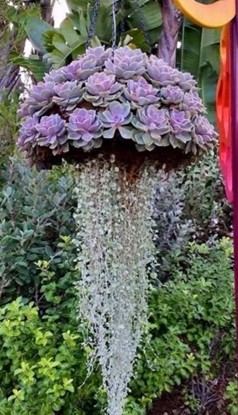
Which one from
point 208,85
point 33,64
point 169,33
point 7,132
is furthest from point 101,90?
point 208,85

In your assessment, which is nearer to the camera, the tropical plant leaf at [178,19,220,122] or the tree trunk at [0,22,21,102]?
the tree trunk at [0,22,21,102]

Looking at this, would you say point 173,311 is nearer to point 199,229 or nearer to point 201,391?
point 201,391

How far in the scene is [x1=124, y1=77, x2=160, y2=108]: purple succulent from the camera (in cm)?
97

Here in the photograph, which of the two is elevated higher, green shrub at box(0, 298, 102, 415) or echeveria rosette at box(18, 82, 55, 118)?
echeveria rosette at box(18, 82, 55, 118)

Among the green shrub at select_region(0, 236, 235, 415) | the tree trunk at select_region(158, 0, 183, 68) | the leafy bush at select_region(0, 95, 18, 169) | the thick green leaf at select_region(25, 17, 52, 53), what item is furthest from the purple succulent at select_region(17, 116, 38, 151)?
the thick green leaf at select_region(25, 17, 52, 53)

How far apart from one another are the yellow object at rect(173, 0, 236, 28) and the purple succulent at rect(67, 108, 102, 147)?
10.4 inches

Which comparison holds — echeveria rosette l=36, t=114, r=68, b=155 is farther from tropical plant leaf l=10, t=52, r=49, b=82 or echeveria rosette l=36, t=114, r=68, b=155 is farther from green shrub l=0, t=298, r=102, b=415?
tropical plant leaf l=10, t=52, r=49, b=82

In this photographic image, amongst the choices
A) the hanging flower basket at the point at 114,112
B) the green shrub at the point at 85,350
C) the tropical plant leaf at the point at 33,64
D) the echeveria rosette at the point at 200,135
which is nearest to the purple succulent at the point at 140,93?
the hanging flower basket at the point at 114,112

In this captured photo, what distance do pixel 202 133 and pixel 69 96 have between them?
1.01 feet

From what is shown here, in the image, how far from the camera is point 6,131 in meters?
2.30

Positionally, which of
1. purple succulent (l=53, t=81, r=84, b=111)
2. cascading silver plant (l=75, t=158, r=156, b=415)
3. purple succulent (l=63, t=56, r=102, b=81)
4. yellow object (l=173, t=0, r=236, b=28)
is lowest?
cascading silver plant (l=75, t=158, r=156, b=415)

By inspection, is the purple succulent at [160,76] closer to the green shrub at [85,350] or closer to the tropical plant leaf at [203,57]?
the green shrub at [85,350]

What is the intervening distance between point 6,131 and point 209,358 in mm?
1398

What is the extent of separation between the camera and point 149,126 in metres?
0.96
